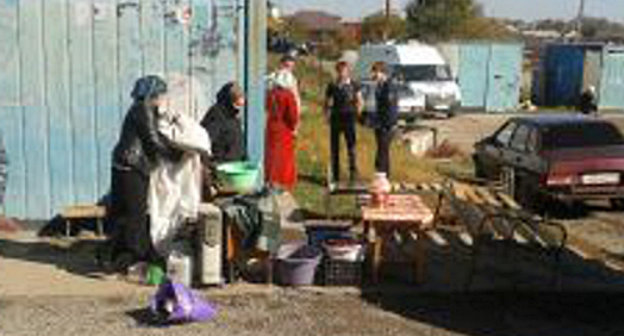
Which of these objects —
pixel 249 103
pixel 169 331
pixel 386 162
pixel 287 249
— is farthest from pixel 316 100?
pixel 169 331

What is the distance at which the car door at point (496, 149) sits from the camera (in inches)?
627

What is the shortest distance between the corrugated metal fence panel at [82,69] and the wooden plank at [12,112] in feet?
0.04

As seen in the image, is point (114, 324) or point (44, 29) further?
point (44, 29)

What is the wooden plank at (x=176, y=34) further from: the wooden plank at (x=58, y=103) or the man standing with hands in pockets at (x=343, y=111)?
the man standing with hands in pockets at (x=343, y=111)

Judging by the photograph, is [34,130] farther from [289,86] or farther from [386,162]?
[386,162]

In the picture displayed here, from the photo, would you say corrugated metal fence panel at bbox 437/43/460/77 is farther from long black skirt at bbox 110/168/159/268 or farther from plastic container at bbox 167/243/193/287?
plastic container at bbox 167/243/193/287

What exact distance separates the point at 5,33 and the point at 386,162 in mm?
6341

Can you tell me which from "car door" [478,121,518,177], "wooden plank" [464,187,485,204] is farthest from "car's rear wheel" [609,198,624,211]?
"wooden plank" [464,187,485,204]

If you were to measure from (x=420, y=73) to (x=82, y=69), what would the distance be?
21.7 m

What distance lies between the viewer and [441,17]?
64.4 metres

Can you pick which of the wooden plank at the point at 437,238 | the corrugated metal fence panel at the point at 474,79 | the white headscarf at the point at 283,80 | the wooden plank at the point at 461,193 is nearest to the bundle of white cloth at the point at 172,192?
the wooden plank at the point at 437,238

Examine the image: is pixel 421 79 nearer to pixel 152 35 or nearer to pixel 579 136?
pixel 579 136

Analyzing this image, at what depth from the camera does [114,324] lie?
840 centimetres

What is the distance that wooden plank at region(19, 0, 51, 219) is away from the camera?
11.0m
